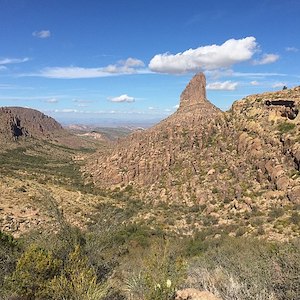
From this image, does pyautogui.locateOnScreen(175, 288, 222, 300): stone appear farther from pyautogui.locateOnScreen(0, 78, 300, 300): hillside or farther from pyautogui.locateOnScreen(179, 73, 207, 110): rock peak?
pyautogui.locateOnScreen(179, 73, 207, 110): rock peak

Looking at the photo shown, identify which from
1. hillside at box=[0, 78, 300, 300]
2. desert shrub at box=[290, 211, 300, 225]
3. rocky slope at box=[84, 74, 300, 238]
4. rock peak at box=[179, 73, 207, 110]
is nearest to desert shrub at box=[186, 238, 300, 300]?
hillside at box=[0, 78, 300, 300]

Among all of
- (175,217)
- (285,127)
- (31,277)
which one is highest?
(285,127)

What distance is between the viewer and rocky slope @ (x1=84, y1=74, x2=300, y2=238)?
42625 millimetres

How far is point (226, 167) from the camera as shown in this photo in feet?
181

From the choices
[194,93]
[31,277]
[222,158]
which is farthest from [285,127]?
[194,93]

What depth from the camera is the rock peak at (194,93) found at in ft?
329

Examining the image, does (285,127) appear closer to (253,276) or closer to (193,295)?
(253,276)

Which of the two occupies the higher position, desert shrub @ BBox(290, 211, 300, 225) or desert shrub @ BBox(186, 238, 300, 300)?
desert shrub @ BBox(186, 238, 300, 300)

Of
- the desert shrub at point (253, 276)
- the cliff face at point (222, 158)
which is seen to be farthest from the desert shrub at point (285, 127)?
the desert shrub at point (253, 276)

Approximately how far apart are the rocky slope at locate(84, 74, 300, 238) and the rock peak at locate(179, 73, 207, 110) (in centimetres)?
2247

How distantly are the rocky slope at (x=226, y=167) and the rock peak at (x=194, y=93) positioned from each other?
2247 centimetres

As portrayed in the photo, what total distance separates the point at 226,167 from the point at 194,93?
50992 mm

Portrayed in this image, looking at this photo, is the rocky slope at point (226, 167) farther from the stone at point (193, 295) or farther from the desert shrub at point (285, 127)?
the stone at point (193, 295)

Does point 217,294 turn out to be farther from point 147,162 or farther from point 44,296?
point 147,162
